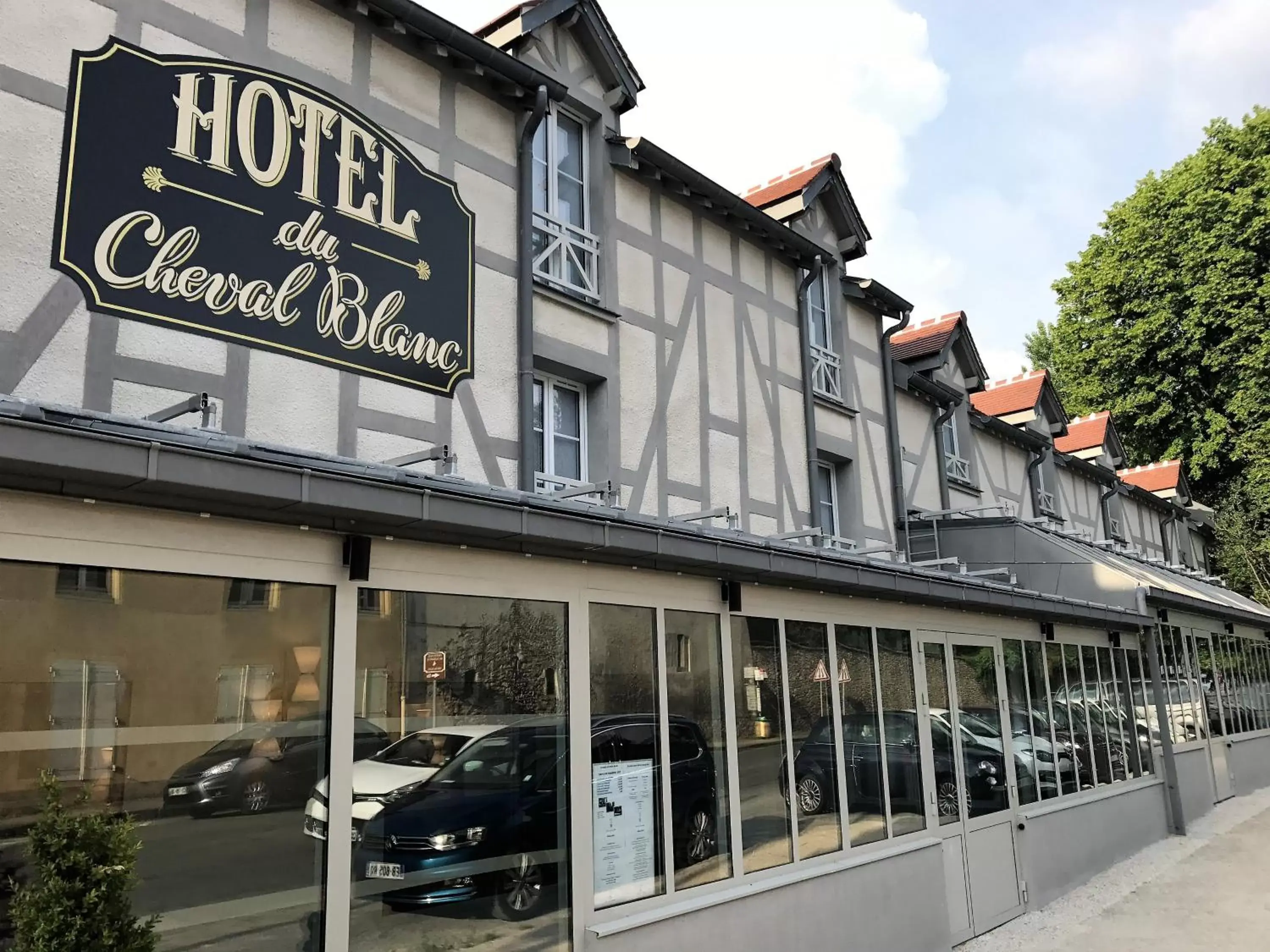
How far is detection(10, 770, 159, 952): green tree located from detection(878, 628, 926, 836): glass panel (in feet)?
18.4

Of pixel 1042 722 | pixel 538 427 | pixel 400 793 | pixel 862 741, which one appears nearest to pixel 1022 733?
pixel 1042 722

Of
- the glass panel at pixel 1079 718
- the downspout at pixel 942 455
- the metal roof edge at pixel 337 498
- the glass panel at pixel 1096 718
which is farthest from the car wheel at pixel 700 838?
the downspout at pixel 942 455

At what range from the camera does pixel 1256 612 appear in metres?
16.7

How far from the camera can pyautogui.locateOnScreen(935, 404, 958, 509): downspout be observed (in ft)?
44.0

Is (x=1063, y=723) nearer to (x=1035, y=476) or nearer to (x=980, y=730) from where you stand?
(x=980, y=730)

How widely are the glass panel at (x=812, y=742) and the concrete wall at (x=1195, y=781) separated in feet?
26.0

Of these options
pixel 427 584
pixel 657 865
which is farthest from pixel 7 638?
pixel 657 865

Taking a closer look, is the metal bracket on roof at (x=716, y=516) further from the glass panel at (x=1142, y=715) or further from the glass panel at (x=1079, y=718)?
the glass panel at (x=1142, y=715)

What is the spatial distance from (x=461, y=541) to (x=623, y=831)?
1878 millimetres

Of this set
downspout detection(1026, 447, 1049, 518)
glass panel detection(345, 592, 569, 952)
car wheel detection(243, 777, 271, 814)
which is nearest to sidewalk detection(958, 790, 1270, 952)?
glass panel detection(345, 592, 569, 952)

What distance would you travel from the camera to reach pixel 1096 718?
11.1 metres

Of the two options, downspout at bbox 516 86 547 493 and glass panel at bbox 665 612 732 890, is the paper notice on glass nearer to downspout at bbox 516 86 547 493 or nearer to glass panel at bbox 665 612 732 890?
glass panel at bbox 665 612 732 890

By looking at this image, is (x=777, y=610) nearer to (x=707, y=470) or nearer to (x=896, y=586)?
(x=896, y=586)

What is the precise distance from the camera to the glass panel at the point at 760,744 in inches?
237
